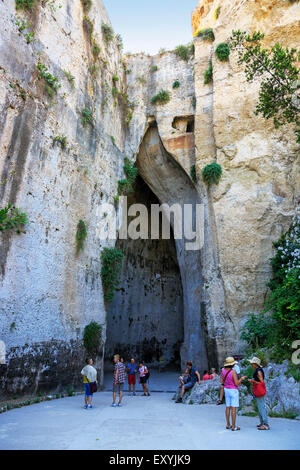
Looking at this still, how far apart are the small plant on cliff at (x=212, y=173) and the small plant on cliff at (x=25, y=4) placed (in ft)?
28.8

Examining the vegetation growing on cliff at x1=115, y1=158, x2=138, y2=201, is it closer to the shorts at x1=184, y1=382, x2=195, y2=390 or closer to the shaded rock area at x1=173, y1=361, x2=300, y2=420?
the shorts at x1=184, y1=382, x2=195, y2=390

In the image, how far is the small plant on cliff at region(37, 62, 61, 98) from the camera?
11191mm

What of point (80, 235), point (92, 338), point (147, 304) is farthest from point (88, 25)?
point (147, 304)

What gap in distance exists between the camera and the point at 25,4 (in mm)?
10734

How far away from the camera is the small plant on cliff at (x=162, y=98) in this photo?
1816 cm

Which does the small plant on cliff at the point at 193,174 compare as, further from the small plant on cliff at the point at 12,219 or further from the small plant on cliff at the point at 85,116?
the small plant on cliff at the point at 12,219

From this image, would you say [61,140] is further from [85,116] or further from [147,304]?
[147,304]

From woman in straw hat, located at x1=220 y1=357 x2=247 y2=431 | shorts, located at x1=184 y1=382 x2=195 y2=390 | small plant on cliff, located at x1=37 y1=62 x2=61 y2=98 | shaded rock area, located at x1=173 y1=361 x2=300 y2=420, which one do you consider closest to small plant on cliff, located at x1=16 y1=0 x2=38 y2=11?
small plant on cliff, located at x1=37 y1=62 x2=61 y2=98

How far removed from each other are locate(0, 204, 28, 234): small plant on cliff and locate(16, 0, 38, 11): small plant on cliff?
6595mm

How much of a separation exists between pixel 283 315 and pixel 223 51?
42.2ft
